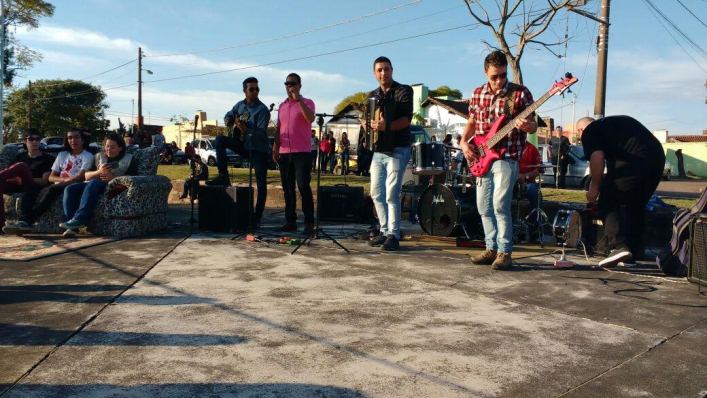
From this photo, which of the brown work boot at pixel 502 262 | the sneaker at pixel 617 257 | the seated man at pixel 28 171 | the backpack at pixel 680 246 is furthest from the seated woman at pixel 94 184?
the backpack at pixel 680 246

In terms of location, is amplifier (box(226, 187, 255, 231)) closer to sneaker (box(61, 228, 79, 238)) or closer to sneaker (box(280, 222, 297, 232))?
sneaker (box(280, 222, 297, 232))

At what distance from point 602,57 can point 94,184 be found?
12483 mm

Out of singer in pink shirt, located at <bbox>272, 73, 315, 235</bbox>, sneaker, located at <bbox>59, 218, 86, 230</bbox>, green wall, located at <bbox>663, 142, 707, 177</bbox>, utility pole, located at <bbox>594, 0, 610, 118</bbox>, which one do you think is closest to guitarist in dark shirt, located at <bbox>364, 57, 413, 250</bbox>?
singer in pink shirt, located at <bbox>272, 73, 315, 235</bbox>

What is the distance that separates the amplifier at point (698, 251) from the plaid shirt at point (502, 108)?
59.6 inches

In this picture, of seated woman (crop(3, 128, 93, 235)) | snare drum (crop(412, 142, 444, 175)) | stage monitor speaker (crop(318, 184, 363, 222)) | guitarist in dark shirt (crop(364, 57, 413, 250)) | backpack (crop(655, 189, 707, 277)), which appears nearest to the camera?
backpack (crop(655, 189, 707, 277))

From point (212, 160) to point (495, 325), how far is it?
99.9ft

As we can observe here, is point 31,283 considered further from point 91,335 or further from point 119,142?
point 119,142

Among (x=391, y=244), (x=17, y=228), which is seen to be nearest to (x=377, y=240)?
(x=391, y=244)

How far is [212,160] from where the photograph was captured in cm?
3216

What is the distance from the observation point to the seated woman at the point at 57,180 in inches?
255

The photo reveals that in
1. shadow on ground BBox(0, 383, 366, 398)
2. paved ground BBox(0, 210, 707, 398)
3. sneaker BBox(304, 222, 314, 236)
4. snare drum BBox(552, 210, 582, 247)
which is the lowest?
shadow on ground BBox(0, 383, 366, 398)

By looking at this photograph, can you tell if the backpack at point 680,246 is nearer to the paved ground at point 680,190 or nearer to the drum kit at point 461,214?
the drum kit at point 461,214

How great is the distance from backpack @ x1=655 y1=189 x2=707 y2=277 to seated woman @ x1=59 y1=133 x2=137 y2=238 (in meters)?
5.90

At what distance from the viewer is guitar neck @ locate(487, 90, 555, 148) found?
4691mm
